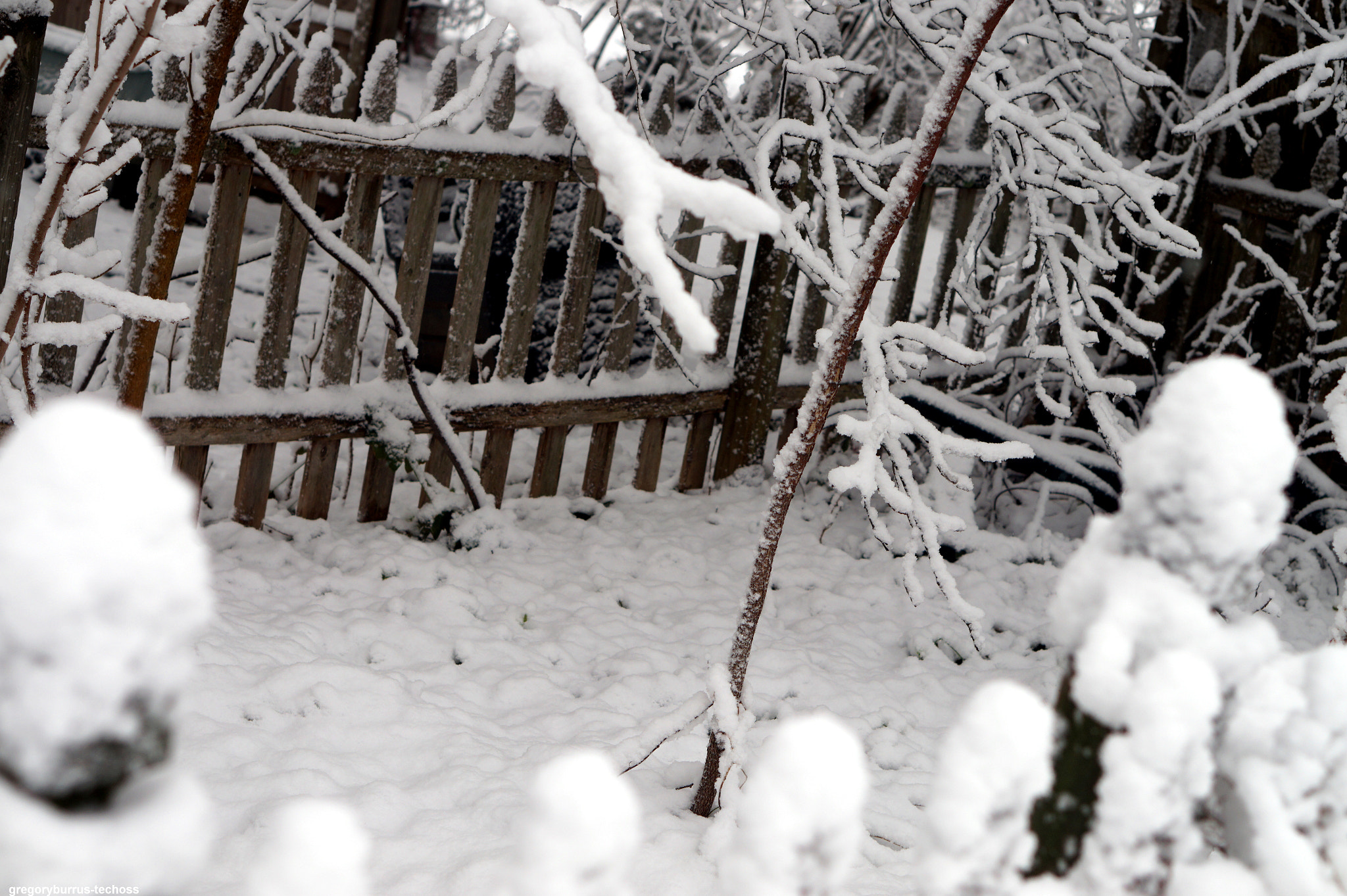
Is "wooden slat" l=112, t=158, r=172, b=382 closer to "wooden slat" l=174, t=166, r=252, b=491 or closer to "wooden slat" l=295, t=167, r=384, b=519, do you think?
"wooden slat" l=174, t=166, r=252, b=491

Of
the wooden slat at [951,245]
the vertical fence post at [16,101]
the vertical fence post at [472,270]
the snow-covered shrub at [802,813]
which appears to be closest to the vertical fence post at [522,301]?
the vertical fence post at [472,270]

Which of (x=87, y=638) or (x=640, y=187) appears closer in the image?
(x=87, y=638)

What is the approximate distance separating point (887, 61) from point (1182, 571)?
6653mm

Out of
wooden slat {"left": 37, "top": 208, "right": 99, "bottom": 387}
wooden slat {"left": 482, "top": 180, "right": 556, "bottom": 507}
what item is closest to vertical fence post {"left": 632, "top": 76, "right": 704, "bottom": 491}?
wooden slat {"left": 482, "top": 180, "right": 556, "bottom": 507}

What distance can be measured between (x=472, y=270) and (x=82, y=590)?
3.00 m

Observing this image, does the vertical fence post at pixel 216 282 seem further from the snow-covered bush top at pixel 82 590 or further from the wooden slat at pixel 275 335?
the snow-covered bush top at pixel 82 590

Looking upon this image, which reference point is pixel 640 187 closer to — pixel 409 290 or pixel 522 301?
pixel 409 290

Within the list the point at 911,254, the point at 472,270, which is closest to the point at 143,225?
the point at 472,270

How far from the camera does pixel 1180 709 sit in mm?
702

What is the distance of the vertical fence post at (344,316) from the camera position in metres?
3.12

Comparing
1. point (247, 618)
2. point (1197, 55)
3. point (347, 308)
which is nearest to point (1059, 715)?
point (247, 618)

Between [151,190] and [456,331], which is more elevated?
[151,190]

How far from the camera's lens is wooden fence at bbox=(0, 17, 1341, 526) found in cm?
290

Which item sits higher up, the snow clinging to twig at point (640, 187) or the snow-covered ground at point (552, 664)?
the snow clinging to twig at point (640, 187)
